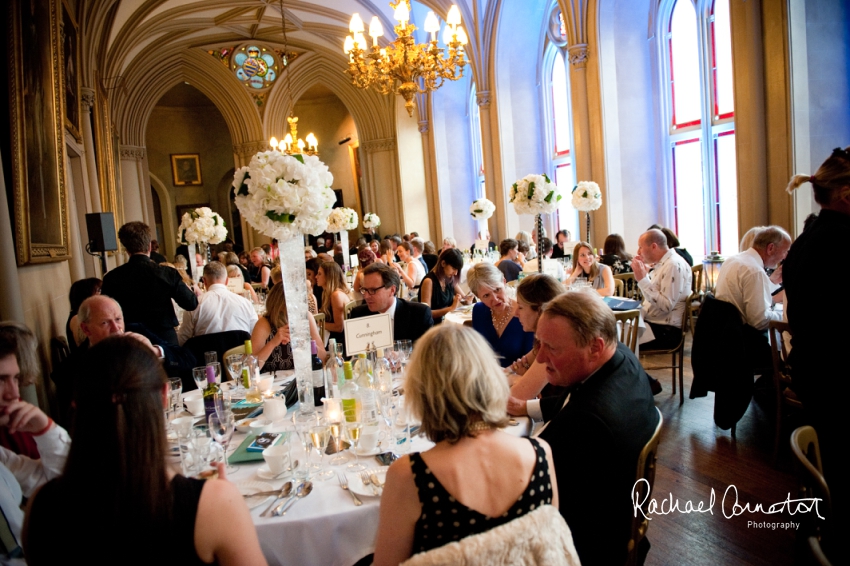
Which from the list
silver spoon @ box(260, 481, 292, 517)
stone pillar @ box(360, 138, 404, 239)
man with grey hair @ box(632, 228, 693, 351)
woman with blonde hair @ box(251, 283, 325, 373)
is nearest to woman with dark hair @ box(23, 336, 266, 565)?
silver spoon @ box(260, 481, 292, 517)

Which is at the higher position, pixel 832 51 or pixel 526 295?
pixel 832 51

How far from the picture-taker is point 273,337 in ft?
12.1

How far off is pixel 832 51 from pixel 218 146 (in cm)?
1978

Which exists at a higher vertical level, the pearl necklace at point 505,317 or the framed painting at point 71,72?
the framed painting at point 71,72

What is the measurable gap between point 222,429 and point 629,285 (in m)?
5.48

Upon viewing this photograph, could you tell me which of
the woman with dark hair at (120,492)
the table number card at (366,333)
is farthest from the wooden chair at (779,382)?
the woman with dark hair at (120,492)

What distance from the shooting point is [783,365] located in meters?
3.83

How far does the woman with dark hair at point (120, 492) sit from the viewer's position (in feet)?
3.96

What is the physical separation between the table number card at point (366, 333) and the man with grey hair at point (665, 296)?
9.22 ft

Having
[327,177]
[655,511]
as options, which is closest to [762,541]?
[655,511]

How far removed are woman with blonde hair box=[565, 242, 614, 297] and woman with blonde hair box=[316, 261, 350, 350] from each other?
7.77ft

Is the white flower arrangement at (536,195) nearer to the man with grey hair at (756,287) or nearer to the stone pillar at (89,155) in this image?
the man with grey hair at (756,287)

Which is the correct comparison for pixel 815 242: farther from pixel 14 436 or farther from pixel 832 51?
pixel 832 51

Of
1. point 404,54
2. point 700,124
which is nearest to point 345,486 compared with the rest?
point 404,54
